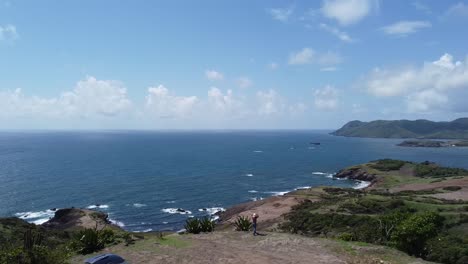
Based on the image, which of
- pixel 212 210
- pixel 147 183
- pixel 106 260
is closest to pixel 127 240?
pixel 106 260

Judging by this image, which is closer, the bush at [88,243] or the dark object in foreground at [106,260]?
the dark object in foreground at [106,260]

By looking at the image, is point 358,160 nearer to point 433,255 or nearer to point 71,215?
point 71,215

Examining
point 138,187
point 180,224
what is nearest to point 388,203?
point 180,224

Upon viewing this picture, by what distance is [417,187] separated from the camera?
91312 millimetres

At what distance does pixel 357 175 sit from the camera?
119 meters

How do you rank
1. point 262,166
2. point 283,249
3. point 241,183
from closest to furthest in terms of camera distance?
point 283,249 < point 241,183 < point 262,166

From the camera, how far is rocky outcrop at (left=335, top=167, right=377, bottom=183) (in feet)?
378

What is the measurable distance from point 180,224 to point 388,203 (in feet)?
107

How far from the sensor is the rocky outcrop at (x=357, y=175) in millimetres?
115125

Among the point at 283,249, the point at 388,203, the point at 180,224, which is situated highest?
the point at 283,249

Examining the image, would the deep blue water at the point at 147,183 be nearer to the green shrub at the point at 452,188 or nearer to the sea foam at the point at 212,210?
the sea foam at the point at 212,210

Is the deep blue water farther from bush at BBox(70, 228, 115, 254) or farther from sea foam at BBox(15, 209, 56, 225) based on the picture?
bush at BBox(70, 228, 115, 254)

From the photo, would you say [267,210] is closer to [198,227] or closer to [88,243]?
[198,227]

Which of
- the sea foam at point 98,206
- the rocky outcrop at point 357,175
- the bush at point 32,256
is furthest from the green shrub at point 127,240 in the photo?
the rocky outcrop at point 357,175
